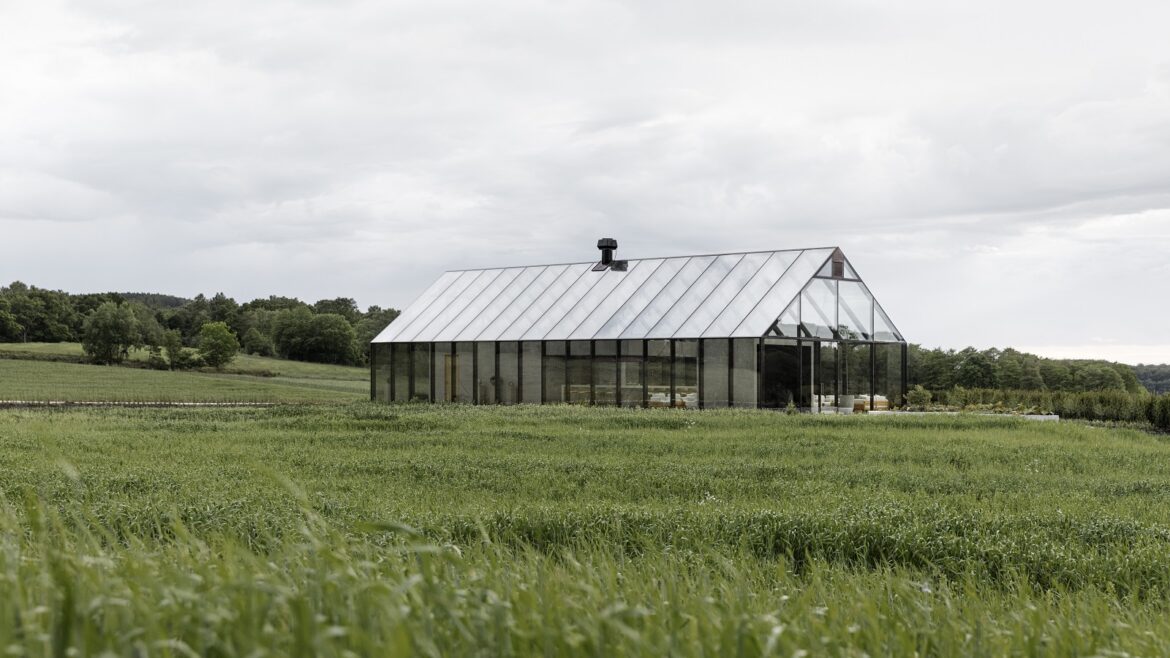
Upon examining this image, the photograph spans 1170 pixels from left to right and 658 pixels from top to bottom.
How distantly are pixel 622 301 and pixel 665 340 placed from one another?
9.52ft

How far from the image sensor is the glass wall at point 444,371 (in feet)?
114

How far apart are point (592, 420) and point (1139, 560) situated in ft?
47.1

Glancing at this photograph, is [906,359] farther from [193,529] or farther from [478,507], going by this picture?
[193,529]

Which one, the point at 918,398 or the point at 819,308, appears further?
the point at 918,398

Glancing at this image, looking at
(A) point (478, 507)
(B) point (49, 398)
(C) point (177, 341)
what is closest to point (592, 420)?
(A) point (478, 507)

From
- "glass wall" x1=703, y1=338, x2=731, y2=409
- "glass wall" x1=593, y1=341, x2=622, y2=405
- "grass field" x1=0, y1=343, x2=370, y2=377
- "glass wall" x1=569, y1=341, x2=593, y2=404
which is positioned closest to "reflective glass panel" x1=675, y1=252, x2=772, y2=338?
"glass wall" x1=703, y1=338, x2=731, y2=409

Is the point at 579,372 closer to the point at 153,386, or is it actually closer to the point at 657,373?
the point at 657,373

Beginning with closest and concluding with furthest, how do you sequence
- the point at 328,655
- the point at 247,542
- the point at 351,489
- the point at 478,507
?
the point at 328,655, the point at 247,542, the point at 478,507, the point at 351,489

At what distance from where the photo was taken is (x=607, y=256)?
1410 inches

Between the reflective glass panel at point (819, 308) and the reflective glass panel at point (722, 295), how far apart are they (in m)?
1.84

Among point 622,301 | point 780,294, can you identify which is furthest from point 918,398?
point 622,301

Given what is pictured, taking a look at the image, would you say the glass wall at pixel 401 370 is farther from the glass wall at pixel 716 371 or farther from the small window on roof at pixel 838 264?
the small window on roof at pixel 838 264

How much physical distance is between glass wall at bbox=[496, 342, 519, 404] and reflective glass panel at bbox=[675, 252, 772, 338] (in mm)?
5924

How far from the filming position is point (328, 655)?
87.0 inches
